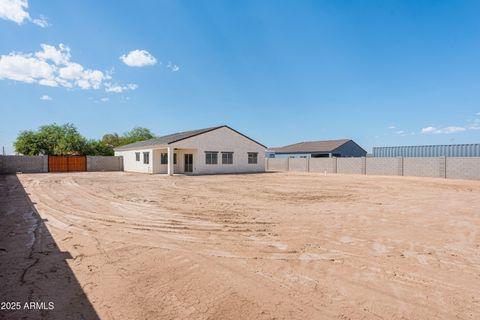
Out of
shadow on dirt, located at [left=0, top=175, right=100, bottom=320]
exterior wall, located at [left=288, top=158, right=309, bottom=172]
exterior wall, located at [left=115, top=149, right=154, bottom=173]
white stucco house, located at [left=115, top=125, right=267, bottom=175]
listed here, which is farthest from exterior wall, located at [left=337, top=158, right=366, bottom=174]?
shadow on dirt, located at [left=0, top=175, right=100, bottom=320]

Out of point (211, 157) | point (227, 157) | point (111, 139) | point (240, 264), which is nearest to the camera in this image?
point (240, 264)

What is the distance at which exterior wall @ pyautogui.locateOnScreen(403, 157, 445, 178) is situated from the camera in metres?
24.1

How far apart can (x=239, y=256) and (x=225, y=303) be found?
1.59 metres

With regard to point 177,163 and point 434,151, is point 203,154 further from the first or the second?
point 434,151

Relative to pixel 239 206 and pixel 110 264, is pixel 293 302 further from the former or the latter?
pixel 239 206

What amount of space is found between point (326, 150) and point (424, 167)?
65.0 feet

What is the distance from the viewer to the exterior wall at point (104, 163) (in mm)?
32938

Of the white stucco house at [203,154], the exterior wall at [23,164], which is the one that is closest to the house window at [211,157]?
the white stucco house at [203,154]

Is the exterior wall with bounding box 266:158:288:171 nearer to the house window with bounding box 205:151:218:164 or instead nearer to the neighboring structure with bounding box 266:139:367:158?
the neighboring structure with bounding box 266:139:367:158

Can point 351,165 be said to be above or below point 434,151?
below

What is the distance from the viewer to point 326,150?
44.7 m

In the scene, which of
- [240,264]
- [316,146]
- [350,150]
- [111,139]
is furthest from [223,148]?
[111,139]

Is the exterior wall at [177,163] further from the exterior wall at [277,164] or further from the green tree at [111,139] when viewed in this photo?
the green tree at [111,139]

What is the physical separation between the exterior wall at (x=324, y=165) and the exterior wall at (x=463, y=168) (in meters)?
10.9
